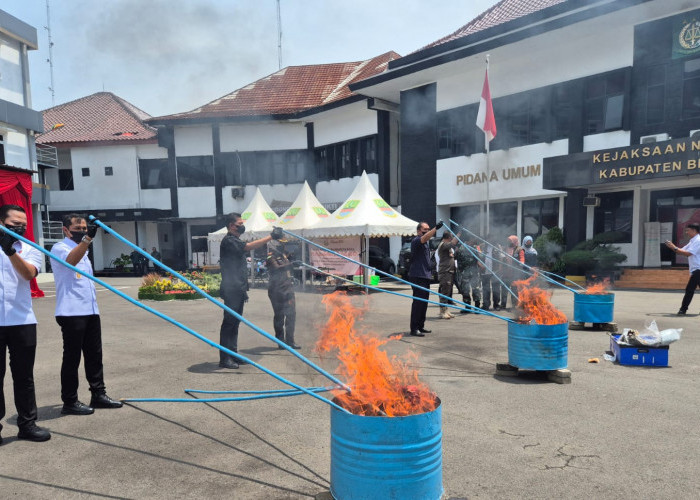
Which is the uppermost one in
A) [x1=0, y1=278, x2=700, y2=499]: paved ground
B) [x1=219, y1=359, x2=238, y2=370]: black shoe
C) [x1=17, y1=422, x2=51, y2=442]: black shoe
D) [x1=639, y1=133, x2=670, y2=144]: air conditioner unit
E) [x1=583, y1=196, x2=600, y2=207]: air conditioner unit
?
[x1=639, y1=133, x2=670, y2=144]: air conditioner unit

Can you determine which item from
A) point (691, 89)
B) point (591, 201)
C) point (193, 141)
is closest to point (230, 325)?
point (591, 201)

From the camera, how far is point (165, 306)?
12211mm

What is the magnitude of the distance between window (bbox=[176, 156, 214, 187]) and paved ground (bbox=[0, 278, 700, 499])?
20986 millimetres

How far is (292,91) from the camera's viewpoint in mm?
26656

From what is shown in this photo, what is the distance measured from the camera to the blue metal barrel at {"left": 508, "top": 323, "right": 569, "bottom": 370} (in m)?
4.86

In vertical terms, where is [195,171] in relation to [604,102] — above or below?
below

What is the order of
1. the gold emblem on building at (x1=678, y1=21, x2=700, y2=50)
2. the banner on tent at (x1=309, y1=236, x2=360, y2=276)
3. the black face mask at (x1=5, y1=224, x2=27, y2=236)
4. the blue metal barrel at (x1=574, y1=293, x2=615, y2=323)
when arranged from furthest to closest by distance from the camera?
the banner on tent at (x1=309, y1=236, x2=360, y2=276)
the gold emblem on building at (x1=678, y1=21, x2=700, y2=50)
the blue metal barrel at (x1=574, y1=293, x2=615, y2=323)
the black face mask at (x1=5, y1=224, x2=27, y2=236)

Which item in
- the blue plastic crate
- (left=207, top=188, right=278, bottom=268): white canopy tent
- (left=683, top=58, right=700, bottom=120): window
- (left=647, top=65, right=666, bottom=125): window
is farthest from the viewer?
(left=207, top=188, right=278, bottom=268): white canopy tent

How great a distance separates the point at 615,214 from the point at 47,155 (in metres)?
29.1

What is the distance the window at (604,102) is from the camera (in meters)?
15.0

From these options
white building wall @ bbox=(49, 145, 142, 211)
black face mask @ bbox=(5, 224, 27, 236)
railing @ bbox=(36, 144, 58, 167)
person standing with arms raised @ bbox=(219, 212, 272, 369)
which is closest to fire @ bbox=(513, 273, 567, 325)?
person standing with arms raised @ bbox=(219, 212, 272, 369)

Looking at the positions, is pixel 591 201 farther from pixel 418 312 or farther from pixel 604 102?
pixel 418 312

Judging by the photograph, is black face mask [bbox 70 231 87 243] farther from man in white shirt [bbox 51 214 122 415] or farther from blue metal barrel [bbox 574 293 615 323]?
blue metal barrel [bbox 574 293 615 323]

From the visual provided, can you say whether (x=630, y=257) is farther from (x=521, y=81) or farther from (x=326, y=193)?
(x=326, y=193)
